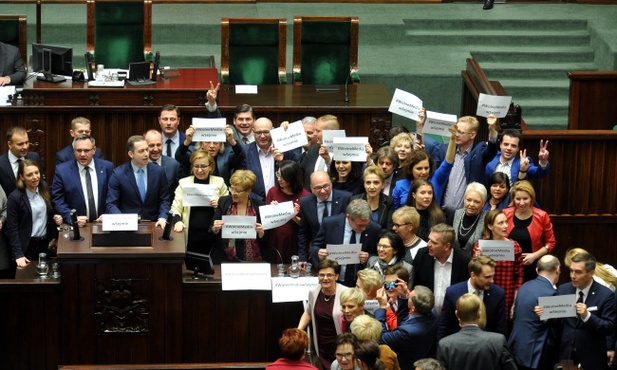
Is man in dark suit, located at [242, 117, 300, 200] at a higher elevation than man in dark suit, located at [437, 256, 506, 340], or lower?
higher

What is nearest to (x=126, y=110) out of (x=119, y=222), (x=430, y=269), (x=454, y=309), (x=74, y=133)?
(x=74, y=133)

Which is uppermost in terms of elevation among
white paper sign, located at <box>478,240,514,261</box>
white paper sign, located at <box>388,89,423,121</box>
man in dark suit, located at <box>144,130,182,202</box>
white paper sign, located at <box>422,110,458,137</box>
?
white paper sign, located at <box>388,89,423,121</box>

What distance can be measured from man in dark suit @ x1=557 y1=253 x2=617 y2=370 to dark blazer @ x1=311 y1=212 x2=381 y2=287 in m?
1.22

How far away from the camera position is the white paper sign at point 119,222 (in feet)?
27.0

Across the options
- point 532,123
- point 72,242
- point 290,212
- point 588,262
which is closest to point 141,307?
point 72,242

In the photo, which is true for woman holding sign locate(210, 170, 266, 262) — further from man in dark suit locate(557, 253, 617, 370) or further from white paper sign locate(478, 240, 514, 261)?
man in dark suit locate(557, 253, 617, 370)

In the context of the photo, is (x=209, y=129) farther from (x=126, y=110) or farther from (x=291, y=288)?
(x=291, y=288)

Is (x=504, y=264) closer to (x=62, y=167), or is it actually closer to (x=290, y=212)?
(x=290, y=212)

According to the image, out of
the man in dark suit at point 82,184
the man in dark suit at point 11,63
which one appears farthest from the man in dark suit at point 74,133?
the man in dark suit at point 11,63

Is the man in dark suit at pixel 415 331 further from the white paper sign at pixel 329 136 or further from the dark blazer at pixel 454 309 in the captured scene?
the white paper sign at pixel 329 136

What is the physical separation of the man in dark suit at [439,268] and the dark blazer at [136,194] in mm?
1897

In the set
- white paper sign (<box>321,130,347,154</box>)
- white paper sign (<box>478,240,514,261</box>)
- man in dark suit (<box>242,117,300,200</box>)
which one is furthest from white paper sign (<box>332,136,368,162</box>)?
white paper sign (<box>478,240,514,261</box>)

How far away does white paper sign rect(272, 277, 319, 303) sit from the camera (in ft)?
27.6

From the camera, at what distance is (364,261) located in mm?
8453
